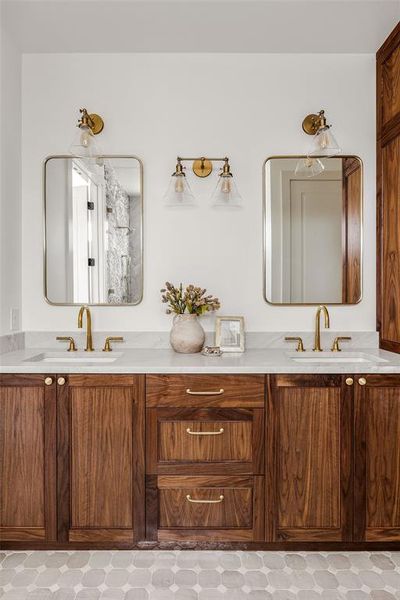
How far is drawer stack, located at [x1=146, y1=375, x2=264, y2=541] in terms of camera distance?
6.10 feet

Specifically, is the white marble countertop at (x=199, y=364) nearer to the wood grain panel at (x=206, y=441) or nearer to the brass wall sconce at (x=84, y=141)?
the wood grain panel at (x=206, y=441)

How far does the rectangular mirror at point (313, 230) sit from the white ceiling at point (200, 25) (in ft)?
2.01

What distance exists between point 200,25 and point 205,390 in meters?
1.82

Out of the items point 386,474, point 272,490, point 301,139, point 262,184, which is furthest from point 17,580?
point 301,139

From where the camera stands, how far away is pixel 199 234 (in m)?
2.41

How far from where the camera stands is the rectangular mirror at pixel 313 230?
238 centimetres

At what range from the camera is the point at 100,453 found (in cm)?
187

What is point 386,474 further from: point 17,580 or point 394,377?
point 17,580

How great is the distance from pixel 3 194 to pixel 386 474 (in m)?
2.31

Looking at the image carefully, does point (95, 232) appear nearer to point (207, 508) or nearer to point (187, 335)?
point (187, 335)

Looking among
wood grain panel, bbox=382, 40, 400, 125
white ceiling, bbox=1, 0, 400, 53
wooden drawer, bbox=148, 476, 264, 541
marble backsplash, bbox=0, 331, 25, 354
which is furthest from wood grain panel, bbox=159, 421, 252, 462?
white ceiling, bbox=1, 0, 400, 53

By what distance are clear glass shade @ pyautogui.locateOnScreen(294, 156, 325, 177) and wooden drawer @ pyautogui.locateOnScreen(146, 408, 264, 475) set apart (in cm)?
135

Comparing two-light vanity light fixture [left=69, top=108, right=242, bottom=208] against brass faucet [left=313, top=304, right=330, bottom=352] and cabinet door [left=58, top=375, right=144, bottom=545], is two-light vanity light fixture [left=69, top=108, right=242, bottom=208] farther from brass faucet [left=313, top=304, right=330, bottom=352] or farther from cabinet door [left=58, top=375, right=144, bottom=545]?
cabinet door [left=58, top=375, right=144, bottom=545]

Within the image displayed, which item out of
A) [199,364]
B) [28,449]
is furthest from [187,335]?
[28,449]
